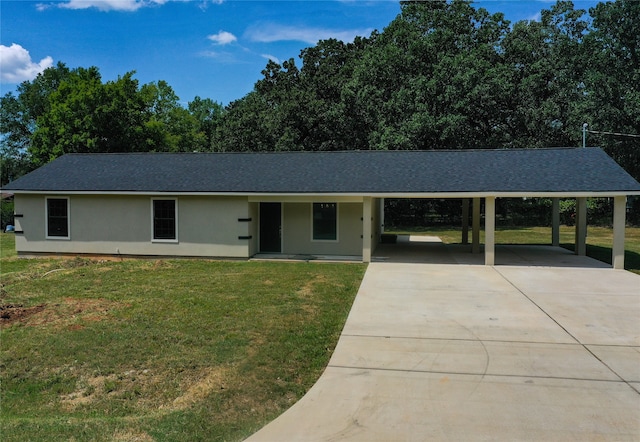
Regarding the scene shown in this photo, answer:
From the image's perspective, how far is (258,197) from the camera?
14.7 meters

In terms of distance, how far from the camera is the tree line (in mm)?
29406

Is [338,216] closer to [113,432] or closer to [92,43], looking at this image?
[92,43]

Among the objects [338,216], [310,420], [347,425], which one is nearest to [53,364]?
[310,420]

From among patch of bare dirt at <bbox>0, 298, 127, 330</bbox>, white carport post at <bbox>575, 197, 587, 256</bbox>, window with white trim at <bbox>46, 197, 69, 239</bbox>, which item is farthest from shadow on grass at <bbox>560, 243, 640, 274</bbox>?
window with white trim at <bbox>46, 197, 69, 239</bbox>

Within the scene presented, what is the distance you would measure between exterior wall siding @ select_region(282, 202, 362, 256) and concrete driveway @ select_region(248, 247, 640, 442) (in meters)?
5.82

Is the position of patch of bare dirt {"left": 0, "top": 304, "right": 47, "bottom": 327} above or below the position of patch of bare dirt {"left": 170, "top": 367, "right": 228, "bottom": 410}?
below

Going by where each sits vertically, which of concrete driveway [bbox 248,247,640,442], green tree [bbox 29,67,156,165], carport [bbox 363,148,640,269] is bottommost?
concrete driveway [bbox 248,247,640,442]

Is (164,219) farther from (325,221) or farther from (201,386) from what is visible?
(201,386)

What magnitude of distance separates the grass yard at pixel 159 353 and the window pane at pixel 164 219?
13.5 feet

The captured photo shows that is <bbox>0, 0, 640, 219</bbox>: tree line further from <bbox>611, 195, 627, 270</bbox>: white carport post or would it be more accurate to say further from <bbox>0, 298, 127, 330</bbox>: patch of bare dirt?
<bbox>0, 298, 127, 330</bbox>: patch of bare dirt

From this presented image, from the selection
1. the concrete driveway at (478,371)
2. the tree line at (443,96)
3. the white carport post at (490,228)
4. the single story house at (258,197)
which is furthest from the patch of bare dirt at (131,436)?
the tree line at (443,96)

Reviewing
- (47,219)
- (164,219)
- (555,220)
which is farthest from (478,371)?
(555,220)

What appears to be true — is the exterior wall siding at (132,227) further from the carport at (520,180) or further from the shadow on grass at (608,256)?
the shadow on grass at (608,256)

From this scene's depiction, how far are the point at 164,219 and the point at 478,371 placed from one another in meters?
12.2
